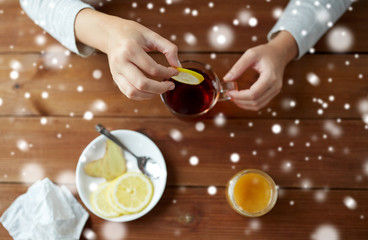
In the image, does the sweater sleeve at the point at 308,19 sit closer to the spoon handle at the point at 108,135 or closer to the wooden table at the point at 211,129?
the wooden table at the point at 211,129

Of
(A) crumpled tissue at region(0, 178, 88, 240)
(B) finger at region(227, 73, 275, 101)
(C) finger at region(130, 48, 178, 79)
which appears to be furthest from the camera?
(A) crumpled tissue at region(0, 178, 88, 240)

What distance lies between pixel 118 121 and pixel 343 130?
2.21 ft

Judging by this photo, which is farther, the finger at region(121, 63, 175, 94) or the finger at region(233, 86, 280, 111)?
the finger at region(233, 86, 280, 111)

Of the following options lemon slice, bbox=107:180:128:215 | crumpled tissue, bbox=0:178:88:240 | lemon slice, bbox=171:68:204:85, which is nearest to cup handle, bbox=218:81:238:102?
lemon slice, bbox=171:68:204:85

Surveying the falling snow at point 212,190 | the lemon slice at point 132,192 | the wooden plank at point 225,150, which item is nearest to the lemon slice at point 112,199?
the lemon slice at point 132,192

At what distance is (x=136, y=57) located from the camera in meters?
0.78

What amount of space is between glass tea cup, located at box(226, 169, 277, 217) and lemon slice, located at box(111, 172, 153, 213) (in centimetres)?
24

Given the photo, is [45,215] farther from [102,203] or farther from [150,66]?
[150,66]

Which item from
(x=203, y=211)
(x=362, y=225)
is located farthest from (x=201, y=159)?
(x=362, y=225)

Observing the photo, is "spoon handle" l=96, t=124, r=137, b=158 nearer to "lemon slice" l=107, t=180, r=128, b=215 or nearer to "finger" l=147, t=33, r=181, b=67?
"lemon slice" l=107, t=180, r=128, b=215

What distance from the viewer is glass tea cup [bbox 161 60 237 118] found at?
2.99ft

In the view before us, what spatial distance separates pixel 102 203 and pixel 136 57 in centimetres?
44

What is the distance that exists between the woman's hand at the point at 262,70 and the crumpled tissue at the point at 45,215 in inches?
22.3

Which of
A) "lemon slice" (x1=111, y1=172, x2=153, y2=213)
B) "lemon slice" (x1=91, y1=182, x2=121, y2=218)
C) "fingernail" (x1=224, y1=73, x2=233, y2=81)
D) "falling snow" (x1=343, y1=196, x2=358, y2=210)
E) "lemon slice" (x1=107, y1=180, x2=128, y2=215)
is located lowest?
"lemon slice" (x1=91, y1=182, x2=121, y2=218)
